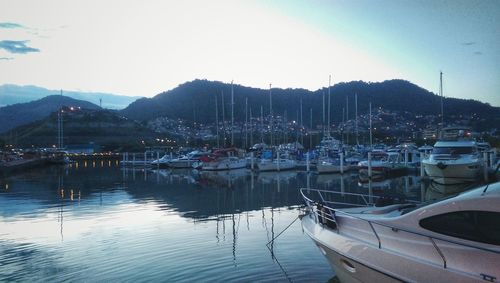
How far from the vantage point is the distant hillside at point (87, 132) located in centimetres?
13800

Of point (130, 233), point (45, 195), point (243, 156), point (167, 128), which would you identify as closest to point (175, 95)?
point (167, 128)

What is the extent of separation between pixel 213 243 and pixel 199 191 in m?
16.8

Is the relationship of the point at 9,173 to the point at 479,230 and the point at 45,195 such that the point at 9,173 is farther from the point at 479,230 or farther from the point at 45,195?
the point at 479,230

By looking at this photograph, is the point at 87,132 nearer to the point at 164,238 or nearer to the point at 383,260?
the point at 164,238

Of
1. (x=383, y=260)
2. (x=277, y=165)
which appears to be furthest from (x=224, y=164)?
(x=383, y=260)

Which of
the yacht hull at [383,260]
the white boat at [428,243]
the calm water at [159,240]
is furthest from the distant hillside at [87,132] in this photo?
the white boat at [428,243]

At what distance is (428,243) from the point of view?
22.7ft

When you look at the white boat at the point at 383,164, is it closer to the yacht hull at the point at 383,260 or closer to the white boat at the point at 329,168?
the white boat at the point at 329,168

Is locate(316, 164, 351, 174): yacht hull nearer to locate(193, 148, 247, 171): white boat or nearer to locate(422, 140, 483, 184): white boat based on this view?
locate(193, 148, 247, 171): white boat

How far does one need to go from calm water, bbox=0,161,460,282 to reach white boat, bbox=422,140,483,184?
4247 mm

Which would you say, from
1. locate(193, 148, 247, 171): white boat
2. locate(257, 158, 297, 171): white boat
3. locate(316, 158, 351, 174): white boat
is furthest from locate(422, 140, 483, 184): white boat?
locate(193, 148, 247, 171): white boat

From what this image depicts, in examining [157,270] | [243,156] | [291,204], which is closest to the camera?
[157,270]

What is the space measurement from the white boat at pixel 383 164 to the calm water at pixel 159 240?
14542 mm

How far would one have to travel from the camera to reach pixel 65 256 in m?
13.0
